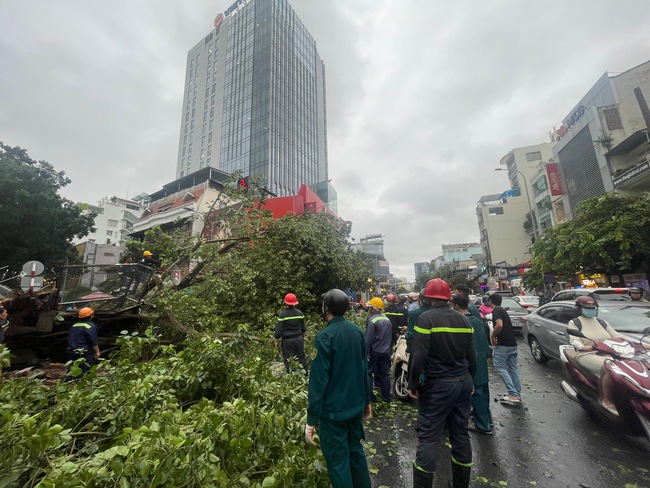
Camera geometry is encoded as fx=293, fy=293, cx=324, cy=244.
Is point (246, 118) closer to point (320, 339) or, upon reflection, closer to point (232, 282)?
point (232, 282)

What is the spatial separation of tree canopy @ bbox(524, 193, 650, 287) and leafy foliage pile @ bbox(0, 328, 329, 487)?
49.0 ft

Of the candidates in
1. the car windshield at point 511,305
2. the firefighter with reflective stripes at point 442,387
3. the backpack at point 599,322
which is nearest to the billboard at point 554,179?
the car windshield at point 511,305

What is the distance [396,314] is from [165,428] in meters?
5.37

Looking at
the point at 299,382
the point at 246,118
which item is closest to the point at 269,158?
the point at 246,118

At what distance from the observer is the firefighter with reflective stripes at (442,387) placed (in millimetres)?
2645

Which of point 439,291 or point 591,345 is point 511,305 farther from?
point 439,291

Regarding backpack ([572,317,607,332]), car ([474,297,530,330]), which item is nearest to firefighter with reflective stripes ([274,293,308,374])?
backpack ([572,317,607,332])

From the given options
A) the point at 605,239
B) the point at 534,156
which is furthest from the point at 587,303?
the point at 534,156

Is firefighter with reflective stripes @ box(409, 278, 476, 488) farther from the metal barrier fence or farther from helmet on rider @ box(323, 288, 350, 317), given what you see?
the metal barrier fence

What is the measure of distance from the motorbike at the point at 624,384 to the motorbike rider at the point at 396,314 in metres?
3.02

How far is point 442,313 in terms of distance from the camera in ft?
9.48

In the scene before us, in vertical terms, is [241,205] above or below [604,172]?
below

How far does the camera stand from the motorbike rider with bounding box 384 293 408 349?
21.5ft

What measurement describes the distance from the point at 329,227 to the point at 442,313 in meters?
10.2
